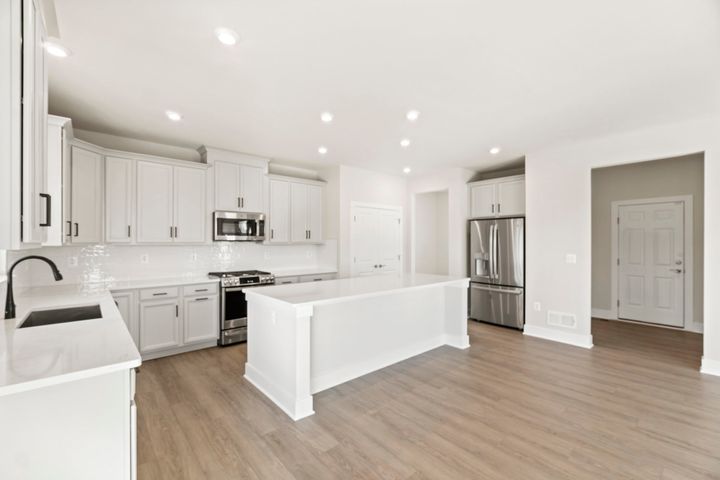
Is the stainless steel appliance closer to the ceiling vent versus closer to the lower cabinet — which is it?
the lower cabinet

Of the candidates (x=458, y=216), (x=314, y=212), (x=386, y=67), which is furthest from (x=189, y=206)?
(x=458, y=216)

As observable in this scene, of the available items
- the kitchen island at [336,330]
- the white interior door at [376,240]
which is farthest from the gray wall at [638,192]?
the white interior door at [376,240]

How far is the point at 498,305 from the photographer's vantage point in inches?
206

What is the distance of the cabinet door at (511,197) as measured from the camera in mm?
5145

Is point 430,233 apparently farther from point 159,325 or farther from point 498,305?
point 159,325

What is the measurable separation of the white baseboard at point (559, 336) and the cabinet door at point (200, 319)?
4.27 meters

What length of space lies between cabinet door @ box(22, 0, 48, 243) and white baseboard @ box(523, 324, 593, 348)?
17.2ft

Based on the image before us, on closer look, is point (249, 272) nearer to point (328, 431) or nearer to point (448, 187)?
point (328, 431)

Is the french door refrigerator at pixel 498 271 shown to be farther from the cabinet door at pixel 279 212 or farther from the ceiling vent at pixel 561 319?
the cabinet door at pixel 279 212

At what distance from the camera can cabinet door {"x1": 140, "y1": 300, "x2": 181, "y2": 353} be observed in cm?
372

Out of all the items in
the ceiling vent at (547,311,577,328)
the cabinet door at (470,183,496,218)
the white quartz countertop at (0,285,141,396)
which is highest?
the cabinet door at (470,183,496,218)

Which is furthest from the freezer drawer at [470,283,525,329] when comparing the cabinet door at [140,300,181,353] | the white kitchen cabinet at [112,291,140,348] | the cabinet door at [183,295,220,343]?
the white kitchen cabinet at [112,291,140,348]

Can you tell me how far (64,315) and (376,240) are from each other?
171 inches

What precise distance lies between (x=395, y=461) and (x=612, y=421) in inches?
67.8
